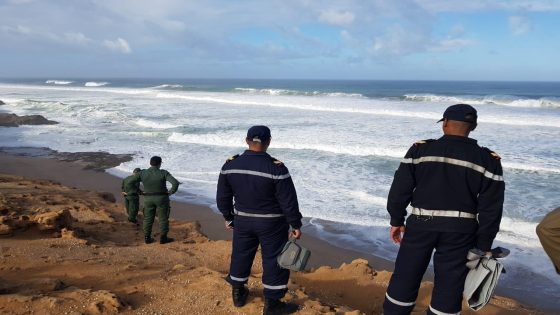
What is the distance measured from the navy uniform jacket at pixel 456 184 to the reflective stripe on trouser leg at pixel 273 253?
1110 millimetres

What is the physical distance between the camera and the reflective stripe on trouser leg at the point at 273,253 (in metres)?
3.91

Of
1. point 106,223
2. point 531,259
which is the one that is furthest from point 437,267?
point 106,223

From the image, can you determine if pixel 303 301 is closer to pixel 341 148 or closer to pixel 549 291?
pixel 549 291

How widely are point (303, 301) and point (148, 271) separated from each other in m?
1.93

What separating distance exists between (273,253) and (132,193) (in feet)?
16.7

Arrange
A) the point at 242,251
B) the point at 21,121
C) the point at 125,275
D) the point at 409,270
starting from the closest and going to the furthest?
the point at 409,270 → the point at 242,251 → the point at 125,275 → the point at 21,121

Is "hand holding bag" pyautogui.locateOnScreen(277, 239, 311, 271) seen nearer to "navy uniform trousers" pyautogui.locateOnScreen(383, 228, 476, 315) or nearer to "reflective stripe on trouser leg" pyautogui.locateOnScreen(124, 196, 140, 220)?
"navy uniform trousers" pyautogui.locateOnScreen(383, 228, 476, 315)

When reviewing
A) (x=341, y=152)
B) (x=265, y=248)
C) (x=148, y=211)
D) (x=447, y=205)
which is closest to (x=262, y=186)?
(x=265, y=248)

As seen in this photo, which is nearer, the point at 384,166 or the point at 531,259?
the point at 531,259

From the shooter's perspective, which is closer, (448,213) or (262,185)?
(448,213)

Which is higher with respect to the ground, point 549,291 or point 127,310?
point 127,310

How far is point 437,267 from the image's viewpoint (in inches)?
132

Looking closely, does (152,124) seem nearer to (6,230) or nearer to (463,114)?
(6,230)

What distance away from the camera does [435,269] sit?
11.2 ft
